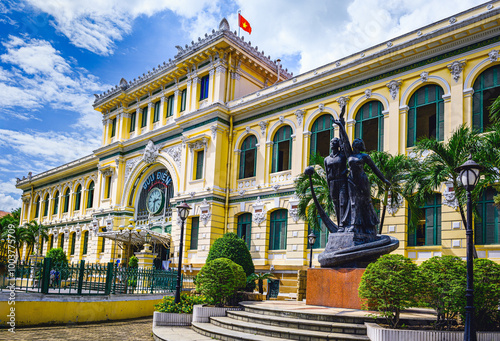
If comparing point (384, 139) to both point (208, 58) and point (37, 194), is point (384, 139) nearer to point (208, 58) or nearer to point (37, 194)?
point (208, 58)

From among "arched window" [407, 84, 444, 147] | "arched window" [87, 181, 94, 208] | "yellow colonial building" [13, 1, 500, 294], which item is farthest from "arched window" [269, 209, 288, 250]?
"arched window" [87, 181, 94, 208]

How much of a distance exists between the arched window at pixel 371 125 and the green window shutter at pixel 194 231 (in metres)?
11.5

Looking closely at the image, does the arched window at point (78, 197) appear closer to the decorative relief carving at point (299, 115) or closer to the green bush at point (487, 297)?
the decorative relief carving at point (299, 115)

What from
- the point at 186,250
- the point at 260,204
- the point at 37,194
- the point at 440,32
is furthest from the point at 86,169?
the point at 440,32

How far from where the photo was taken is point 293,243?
23891 millimetres

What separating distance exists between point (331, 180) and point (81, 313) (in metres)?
9.08

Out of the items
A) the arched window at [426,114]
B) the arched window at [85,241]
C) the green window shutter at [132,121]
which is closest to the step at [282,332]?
the arched window at [426,114]

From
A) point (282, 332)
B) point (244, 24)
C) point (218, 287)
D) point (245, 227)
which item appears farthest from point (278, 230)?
point (282, 332)

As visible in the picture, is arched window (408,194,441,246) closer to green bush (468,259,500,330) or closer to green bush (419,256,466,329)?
green bush (468,259,500,330)

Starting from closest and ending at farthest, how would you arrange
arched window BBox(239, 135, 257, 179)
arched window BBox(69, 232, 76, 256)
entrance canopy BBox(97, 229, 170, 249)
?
arched window BBox(239, 135, 257, 179)
entrance canopy BBox(97, 229, 170, 249)
arched window BBox(69, 232, 76, 256)

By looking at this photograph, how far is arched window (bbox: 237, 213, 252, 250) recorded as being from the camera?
26656 millimetres

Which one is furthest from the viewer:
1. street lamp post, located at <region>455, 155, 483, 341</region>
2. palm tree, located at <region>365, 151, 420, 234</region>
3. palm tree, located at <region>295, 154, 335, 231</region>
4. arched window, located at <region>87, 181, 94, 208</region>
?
arched window, located at <region>87, 181, 94, 208</region>

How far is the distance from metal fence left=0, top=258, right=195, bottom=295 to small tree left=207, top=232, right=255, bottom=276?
2.12 m

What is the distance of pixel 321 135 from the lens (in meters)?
24.1
